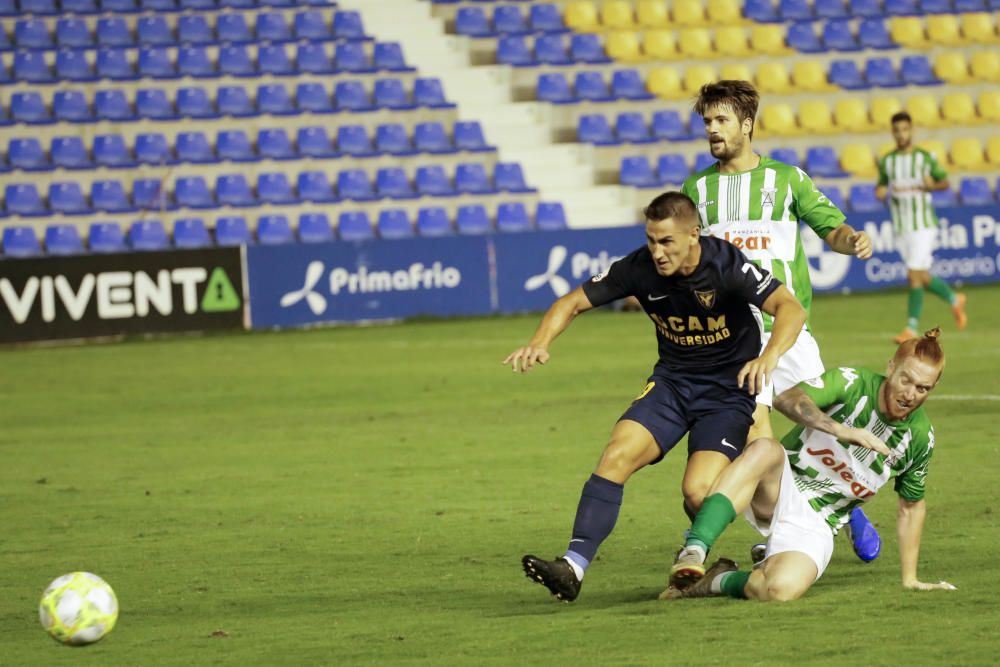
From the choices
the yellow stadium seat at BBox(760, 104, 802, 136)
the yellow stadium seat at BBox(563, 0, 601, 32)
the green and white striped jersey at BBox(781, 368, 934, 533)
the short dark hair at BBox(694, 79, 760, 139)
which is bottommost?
the green and white striped jersey at BBox(781, 368, 934, 533)

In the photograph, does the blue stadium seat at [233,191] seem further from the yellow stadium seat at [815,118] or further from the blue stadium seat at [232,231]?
the yellow stadium seat at [815,118]

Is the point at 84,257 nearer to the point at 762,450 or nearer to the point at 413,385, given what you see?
the point at 413,385

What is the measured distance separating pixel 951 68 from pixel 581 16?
Answer: 21.5 ft

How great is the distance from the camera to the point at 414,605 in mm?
6734

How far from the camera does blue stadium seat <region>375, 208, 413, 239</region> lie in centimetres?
2378

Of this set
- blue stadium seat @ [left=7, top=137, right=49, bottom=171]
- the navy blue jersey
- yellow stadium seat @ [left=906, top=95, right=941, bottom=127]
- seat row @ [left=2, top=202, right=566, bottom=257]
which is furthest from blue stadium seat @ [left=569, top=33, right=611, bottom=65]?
the navy blue jersey

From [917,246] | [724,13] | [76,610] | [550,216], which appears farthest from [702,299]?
[724,13]

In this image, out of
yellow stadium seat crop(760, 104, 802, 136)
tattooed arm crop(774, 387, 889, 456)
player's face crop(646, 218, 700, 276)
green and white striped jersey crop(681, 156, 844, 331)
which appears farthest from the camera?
yellow stadium seat crop(760, 104, 802, 136)

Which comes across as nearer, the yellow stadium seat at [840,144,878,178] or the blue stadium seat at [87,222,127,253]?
the blue stadium seat at [87,222,127,253]

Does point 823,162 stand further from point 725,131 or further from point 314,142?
point 725,131

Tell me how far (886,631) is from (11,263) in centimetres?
1628

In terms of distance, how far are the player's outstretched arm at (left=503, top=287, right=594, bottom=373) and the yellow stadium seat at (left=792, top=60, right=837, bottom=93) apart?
22.2m

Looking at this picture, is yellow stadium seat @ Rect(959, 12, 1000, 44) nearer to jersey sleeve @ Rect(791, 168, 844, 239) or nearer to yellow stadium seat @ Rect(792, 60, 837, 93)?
yellow stadium seat @ Rect(792, 60, 837, 93)

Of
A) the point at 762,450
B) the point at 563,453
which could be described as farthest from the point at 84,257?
the point at 762,450
